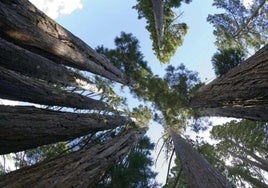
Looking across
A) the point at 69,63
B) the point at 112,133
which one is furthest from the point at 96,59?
the point at 112,133

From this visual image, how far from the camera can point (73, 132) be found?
767 centimetres

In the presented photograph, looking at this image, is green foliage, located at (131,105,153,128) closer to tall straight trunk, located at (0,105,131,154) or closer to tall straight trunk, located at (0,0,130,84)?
tall straight trunk, located at (0,0,130,84)

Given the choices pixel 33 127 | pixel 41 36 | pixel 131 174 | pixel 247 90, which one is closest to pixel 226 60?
pixel 131 174

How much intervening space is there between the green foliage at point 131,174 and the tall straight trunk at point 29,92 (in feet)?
7.62

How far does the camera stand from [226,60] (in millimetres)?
13484

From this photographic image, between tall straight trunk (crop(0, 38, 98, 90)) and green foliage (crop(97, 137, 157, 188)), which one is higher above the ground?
tall straight trunk (crop(0, 38, 98, 90))

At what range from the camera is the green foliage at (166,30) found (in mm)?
15863

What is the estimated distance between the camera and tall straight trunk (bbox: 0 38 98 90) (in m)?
6.74

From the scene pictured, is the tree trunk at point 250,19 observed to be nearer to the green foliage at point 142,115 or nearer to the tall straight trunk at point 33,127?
the green foliage at point 142,115

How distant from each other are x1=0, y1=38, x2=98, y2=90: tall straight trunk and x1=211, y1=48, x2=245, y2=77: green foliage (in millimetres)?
6162

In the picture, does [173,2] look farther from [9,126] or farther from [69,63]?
[9,126]

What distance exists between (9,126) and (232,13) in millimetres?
16259

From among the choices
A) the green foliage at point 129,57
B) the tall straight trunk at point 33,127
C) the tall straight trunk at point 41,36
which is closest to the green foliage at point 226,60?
the green foliage at point 129,57

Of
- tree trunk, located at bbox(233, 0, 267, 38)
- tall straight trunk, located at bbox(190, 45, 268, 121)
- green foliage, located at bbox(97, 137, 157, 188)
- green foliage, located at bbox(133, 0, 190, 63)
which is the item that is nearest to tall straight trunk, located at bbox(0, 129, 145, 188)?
green foliage, located at bbox(97, 137, 157, 188)
